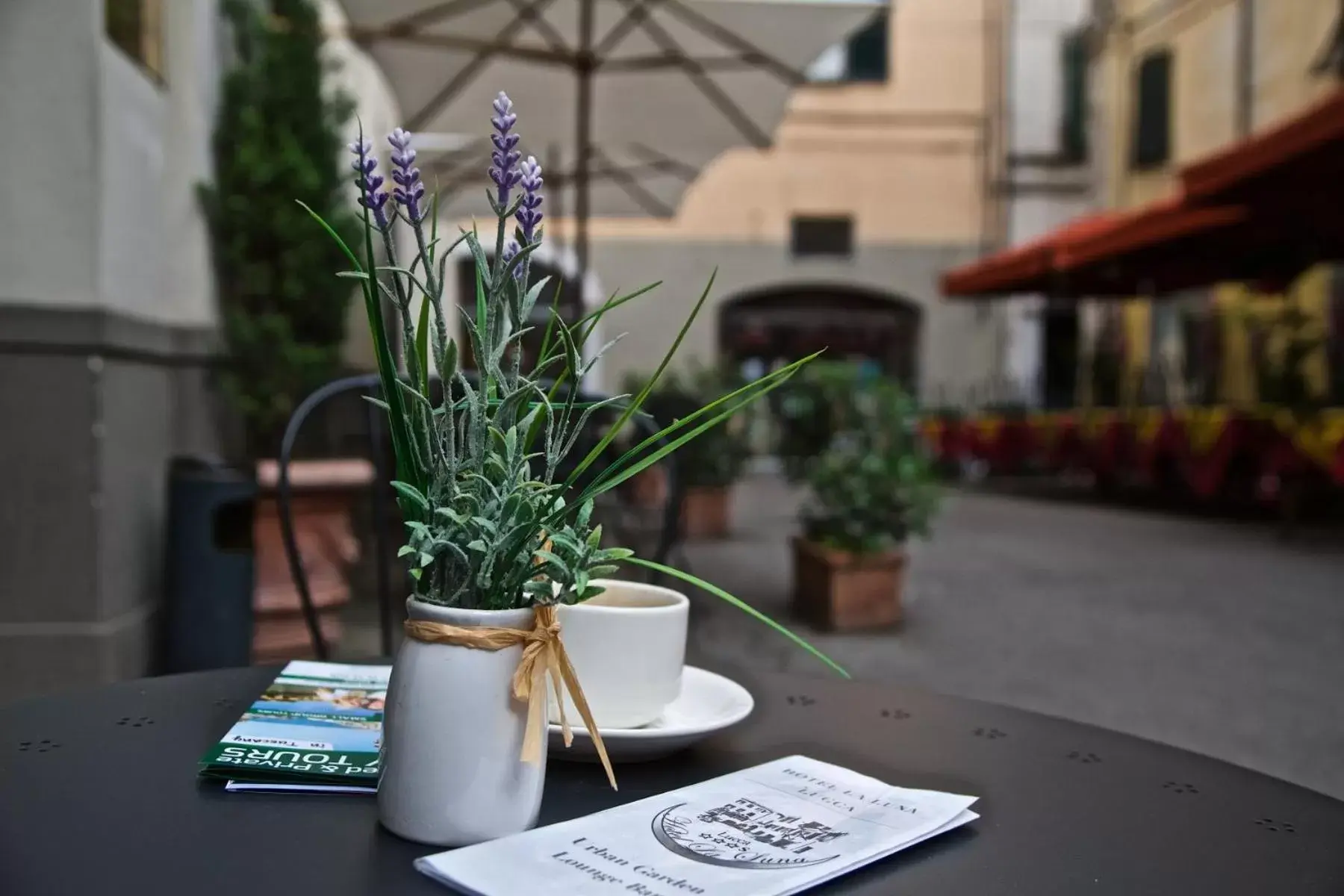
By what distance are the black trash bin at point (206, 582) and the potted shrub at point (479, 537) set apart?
242 cm

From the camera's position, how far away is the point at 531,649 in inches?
27.5

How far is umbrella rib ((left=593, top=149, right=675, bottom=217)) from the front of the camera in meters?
6.29

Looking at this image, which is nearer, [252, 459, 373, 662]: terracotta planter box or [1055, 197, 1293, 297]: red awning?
[252, 459, 373, 662]: terracotta planter box

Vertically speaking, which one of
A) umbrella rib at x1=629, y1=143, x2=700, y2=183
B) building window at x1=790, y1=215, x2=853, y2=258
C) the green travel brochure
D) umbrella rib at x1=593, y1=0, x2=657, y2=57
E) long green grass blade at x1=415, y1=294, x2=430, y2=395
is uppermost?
building window at x1=790, y1=215, x2=853, y2=258

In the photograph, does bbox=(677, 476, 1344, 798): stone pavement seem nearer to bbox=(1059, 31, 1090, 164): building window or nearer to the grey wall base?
the grey wall base

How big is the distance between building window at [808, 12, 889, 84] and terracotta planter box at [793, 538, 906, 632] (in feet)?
34.4

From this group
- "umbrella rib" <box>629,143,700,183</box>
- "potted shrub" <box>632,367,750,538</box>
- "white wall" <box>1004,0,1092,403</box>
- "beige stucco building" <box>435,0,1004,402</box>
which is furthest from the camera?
"white wall" <box>1004,0,1092,403</box>

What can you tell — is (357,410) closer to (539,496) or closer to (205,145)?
(205,145)

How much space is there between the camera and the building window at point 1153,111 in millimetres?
12289

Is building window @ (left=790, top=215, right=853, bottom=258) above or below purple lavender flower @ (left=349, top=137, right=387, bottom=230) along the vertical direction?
above

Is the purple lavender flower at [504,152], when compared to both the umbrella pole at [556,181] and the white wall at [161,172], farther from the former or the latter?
the umbrella pole at [556,181]

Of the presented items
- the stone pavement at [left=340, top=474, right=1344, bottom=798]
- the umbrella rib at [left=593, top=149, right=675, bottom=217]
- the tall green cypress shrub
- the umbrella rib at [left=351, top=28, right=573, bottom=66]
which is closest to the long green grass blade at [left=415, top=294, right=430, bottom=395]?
the stone pavement at [left=340, top=474, right=1344, bottom=798]

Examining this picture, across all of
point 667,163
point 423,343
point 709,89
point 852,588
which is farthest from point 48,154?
point 667,163

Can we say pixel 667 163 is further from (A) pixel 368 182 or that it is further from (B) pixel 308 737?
(A) pixel 368 182
